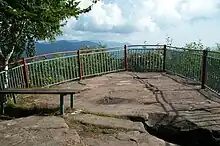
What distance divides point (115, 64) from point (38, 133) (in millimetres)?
8930

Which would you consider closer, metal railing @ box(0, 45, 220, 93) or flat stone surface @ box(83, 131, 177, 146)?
flat stone surface @ box(83, 131, 177, 146)

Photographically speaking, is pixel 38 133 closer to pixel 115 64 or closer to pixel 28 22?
pixel 28 22

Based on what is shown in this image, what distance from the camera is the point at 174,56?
13.2 m

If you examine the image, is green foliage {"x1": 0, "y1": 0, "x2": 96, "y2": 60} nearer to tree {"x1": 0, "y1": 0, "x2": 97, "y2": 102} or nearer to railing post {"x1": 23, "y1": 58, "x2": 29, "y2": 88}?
tree {"x1": 0, "y1": 0, "x2": 97, "y2": 102}

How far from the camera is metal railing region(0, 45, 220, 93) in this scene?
377 inches

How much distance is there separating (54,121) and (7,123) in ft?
3.07

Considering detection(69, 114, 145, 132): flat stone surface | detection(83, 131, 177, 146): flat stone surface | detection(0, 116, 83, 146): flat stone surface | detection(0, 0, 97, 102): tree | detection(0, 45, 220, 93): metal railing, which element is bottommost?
detection(83, 131, 177, 146): flat stone surface

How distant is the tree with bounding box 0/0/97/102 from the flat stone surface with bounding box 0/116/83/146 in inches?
113

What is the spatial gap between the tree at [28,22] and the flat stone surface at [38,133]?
2.86 meters

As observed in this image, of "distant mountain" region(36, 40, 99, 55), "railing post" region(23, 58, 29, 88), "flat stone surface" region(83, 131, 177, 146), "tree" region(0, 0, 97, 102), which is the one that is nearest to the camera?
"flat stone surface" region(83, 131, 177, 146)

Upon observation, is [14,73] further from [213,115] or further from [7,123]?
[213,115]

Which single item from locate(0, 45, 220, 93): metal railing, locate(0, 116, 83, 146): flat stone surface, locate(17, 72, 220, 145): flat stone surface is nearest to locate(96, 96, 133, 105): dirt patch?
locate(17, 72, 220, 145): flat stone surface

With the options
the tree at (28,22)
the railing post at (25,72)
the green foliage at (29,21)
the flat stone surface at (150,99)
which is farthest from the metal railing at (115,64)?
the green foliage at (29,21)

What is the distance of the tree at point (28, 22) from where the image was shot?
9.58 metres
